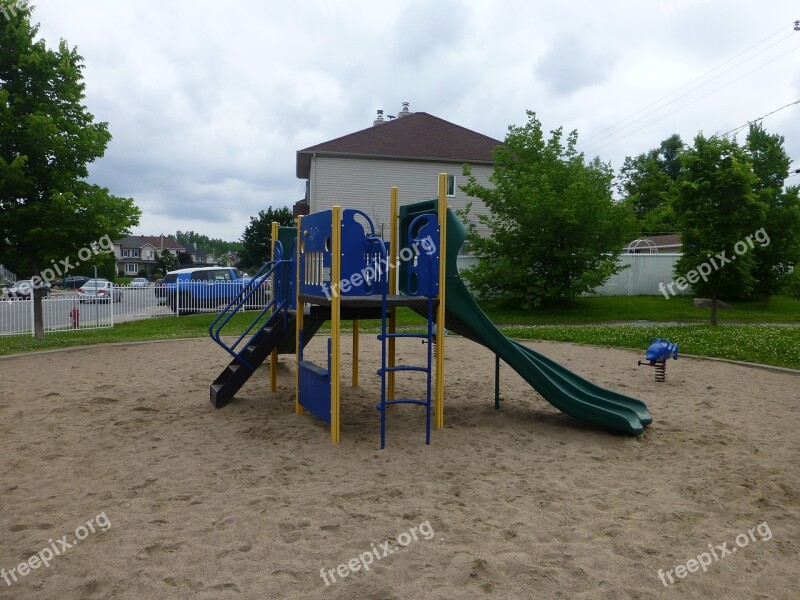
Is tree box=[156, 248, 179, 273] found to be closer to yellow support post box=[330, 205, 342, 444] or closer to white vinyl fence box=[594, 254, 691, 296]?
white vinyl fence box=[594, 254, 691, 296]

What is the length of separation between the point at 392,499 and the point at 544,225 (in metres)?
15.8

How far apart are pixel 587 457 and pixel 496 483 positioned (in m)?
1.16

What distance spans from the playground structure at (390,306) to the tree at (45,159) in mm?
7280

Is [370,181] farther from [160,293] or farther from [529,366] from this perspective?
[529,366]

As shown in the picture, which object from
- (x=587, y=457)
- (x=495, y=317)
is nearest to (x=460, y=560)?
(x=587, y=457)

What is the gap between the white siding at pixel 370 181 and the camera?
86.2 feet

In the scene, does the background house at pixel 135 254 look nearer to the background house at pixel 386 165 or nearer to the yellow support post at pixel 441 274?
the background house at pixel 386 165

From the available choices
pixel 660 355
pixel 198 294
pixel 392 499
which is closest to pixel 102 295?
pixel 198 294

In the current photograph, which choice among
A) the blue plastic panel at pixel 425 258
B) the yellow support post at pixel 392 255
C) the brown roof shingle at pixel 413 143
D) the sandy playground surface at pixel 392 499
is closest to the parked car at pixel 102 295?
the brown roof shingle at pixel 413 143

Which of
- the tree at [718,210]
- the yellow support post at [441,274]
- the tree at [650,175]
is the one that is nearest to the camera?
the yellow support post at [441,274]

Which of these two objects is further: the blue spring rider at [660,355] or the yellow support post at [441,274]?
the blue spring rider at [660,355]

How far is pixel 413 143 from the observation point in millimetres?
27875

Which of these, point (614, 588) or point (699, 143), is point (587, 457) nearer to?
point (614, 588)

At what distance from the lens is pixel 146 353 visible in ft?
36.5
